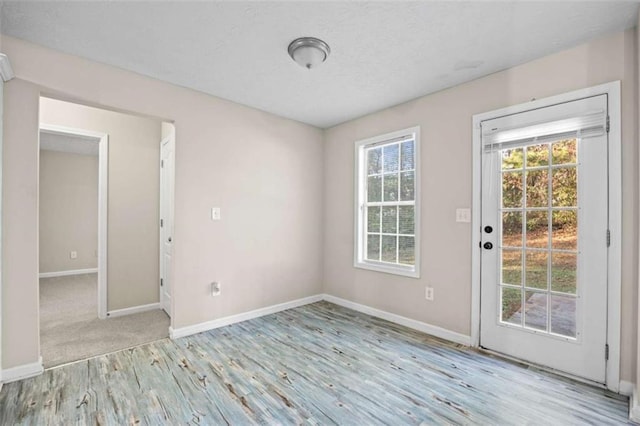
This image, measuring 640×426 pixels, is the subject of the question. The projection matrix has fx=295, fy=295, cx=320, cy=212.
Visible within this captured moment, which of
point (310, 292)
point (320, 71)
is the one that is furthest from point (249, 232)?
point (320, 71)

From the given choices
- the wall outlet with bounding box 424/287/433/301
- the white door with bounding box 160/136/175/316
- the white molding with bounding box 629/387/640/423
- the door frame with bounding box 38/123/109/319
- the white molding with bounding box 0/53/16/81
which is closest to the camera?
the white molding with bounding box 629/387/640/423

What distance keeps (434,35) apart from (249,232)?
2652 mm

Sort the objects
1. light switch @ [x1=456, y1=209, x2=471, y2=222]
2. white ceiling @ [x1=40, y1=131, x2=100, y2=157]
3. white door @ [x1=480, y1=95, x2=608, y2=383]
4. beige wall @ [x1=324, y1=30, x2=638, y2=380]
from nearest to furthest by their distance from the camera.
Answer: beige wall @ [x1=324, y1=30, x2=638, y2=380], white door @ [x1=480, y1=95, x2=608, y2=383], light switch @ [x1=456, y1=209, x2=471, y2=222], white ceiling @ [x1=40, y1=131, x2=100, y2=157]

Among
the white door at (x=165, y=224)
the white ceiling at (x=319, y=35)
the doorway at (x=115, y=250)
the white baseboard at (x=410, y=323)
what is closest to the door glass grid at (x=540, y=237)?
the white baseboard at (x=410, y=323)

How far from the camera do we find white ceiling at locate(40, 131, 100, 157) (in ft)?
17.1

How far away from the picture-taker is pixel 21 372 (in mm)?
2168

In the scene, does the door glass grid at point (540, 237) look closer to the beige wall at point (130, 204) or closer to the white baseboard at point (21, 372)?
the white baseboard at point (21, 372)

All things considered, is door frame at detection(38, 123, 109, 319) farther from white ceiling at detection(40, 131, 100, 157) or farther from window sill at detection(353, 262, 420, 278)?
window sill at detection(353, 262, 420, 278)

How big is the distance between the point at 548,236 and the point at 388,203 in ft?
5.23

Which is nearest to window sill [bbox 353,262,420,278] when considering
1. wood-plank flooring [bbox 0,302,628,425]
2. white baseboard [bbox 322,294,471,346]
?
white baseboard [bbox 322,294,471,346]

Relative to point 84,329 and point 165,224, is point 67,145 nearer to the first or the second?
point 165,224

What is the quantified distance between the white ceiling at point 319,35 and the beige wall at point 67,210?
5.04 meters

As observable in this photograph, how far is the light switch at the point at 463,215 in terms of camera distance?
280 centimetres

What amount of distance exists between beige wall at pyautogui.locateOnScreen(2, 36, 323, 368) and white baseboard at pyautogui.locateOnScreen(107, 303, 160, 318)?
115cm
